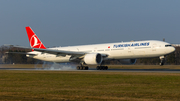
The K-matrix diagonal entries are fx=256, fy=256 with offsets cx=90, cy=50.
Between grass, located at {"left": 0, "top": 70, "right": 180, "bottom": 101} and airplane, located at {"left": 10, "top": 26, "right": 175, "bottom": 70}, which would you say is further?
airplane, located at {"left": 10, "top": 26, "right": 175, "bottom": 70}

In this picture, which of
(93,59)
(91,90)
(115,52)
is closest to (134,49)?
(115,52)

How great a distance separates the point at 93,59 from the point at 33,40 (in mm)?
17800

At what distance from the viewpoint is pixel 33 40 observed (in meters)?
53.3

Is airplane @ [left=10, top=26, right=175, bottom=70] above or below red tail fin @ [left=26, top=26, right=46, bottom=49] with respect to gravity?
below

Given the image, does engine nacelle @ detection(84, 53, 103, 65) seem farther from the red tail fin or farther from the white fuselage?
the red tail fin

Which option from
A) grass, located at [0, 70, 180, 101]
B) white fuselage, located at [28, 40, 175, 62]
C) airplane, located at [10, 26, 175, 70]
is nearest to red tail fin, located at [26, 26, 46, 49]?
airplane, located at [10, 26, 175, 70]

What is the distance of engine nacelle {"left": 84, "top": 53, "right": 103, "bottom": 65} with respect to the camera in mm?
40969

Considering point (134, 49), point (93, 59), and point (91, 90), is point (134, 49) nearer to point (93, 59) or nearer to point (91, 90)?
point (93, 59)

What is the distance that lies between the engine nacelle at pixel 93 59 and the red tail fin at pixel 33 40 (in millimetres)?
14082

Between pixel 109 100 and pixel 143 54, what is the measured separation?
29163 mm

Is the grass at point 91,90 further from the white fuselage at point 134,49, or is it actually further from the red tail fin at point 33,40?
the red tail fin at point 33,40

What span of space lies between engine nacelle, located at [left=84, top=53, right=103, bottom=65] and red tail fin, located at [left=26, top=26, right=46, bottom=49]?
554 inches

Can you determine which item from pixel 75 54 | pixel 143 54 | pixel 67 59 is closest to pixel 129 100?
pixel 143 54

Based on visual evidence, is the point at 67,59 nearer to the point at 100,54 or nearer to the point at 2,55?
the point at 100,54
